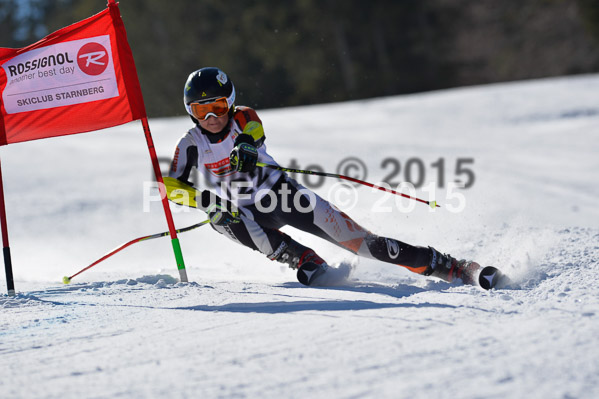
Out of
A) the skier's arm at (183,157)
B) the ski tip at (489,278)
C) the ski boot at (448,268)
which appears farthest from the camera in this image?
the skier's arm at (183,157)

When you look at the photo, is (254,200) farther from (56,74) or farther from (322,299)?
(56,74)

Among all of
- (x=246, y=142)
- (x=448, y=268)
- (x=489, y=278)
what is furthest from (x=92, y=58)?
(x=489, y=278)

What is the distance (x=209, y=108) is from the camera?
4422mm

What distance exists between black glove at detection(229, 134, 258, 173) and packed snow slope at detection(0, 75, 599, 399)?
75 cm

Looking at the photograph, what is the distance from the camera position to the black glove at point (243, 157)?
14.1 feet

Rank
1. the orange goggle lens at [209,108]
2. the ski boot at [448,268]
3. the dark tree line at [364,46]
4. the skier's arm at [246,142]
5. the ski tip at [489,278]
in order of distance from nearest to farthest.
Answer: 1. the ski tip at [489,278]
2. the ski boot at [448,268]
3. the skier's arm at [246,142]
4. the orange goggle lens at [209,108]
5. the dark tree line at [364,46]

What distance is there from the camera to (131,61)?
471cm

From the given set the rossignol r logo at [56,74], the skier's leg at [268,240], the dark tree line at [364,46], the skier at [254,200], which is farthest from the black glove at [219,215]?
the dark tree line at [364,46]

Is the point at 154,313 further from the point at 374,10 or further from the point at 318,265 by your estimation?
the point at 374,10

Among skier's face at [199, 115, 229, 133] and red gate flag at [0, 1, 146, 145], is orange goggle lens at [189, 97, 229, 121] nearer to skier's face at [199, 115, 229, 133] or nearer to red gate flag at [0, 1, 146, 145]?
skier's face at [199, 115, 229, 133]

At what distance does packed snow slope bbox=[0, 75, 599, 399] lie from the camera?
95.9 inches

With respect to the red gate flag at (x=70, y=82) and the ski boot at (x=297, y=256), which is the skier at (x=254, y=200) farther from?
the red gate flag at (x=70, y=82)

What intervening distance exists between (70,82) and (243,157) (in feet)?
4.31

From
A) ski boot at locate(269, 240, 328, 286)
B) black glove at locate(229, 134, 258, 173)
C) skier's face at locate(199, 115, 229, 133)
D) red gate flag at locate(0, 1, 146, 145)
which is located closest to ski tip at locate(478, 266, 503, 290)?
ski boot at locate(269, 240, 328, 286)
